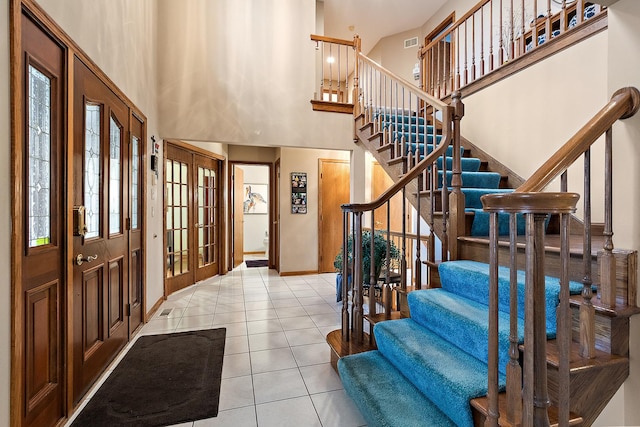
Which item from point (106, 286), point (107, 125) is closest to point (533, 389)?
point (106, 286)

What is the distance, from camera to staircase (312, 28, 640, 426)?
3.13 feet

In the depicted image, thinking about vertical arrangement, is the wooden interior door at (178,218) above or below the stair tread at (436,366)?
above

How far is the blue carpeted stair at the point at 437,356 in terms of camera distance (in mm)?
1366

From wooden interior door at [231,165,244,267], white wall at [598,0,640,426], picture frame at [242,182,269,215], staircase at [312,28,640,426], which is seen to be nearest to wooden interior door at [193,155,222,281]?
wooden interior door at [231,165,244,267]

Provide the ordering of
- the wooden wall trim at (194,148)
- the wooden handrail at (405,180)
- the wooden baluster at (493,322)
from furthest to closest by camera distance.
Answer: the wooden wall trim at (194,148) < the wooden handrail at (405,180) < the wooden baluster at (493,322)

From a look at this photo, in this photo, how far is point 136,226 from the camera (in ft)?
9.91

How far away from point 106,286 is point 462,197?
2.73 metres

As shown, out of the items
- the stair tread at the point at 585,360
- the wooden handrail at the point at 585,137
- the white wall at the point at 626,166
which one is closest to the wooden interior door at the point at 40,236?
the wooden handrail at the point at 585,137

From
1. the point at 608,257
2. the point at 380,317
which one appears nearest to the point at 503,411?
the point at 608,257

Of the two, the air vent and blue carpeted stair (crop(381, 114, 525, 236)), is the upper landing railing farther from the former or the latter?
the air vent

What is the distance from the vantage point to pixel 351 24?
625 cm

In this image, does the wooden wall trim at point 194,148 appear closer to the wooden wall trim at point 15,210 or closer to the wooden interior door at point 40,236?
the wooden interior door at point 40,236

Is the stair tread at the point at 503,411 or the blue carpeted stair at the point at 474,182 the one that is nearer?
the stair tread at the point at 503,411

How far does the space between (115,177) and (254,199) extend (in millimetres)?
6068
